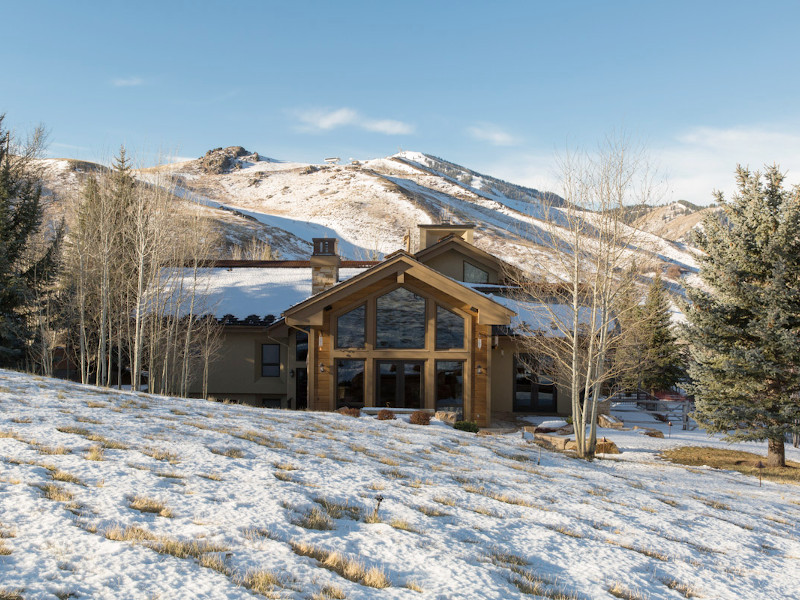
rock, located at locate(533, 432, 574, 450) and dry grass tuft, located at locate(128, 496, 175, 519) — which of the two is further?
rock, located at locate(533, 432, 574, 450)

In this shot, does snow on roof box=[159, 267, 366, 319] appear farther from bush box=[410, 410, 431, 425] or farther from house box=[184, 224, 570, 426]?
bush box=[410, 410, 431, 425]

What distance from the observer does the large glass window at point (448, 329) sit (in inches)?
757

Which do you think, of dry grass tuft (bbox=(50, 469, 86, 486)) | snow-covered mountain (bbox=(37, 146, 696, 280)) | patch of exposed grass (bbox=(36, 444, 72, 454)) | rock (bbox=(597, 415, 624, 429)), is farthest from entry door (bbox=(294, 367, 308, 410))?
snow-covered mountain (bbox=(37, 146, 696, 280))

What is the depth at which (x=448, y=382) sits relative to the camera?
19250 millimetres

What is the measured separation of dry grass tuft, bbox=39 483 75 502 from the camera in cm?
541

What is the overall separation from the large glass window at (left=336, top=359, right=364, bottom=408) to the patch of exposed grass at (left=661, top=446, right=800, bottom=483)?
9.59m

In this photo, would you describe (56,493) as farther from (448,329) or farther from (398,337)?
(448,329)

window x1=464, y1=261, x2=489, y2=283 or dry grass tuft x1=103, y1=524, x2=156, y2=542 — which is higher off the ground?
window x1=464, y1=261, x2=489, y2=283

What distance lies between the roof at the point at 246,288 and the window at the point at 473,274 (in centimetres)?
539

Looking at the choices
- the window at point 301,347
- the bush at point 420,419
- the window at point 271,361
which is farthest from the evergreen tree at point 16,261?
the bush at point 420,419

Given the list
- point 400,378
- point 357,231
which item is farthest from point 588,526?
point 357,231

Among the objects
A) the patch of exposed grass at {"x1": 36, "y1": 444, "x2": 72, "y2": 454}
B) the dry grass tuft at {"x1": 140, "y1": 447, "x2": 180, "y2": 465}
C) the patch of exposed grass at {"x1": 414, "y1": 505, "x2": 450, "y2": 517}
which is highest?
the patch of exposed grass at {"x1": 36, "y1": 444, "x2": 72, "y2": 454}

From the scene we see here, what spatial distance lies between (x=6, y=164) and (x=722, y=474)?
2494 centimetres

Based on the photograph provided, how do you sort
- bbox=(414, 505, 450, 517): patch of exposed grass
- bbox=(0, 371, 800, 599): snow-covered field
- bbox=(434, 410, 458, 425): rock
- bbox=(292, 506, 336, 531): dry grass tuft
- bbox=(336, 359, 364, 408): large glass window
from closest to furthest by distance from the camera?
bbox=(0, 371, 800, 599): snow-covered field
bbox=(292, 506, 336, 531): dry grass tuft
bbox=(414, 505, 450, 517): patch of exposed grass
bbox=(434, 410, 458, 425): rock
bbox=(336, 359, 364, 408): large glass window
